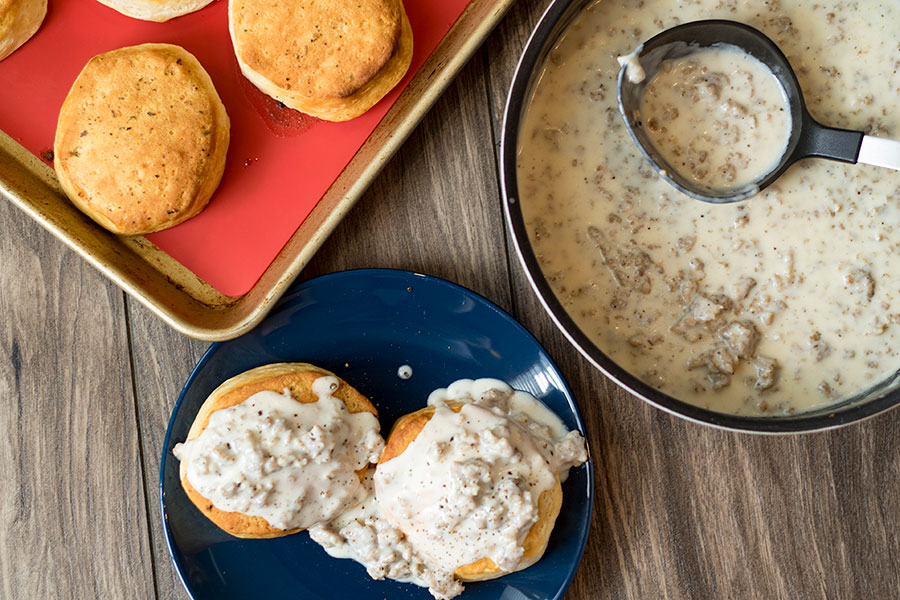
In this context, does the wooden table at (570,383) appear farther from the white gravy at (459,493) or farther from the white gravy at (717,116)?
the white gravy at (717,116)

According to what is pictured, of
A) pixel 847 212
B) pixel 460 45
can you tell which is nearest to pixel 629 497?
pixel 847 212

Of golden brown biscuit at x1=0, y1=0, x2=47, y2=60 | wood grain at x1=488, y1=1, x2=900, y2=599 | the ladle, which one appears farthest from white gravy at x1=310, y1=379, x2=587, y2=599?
golden brown biscuit at x1=0, y1=0, x2=47, y2=60

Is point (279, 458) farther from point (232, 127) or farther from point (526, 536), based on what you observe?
point (232, 127)

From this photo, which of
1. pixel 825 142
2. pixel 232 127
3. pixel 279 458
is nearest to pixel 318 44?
pixel 232 127

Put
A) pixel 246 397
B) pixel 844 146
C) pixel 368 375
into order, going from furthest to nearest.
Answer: pixel 368 375 → pixel 246 397 → pixel 844 146

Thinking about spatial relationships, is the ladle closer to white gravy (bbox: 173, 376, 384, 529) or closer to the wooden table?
the wooden table
